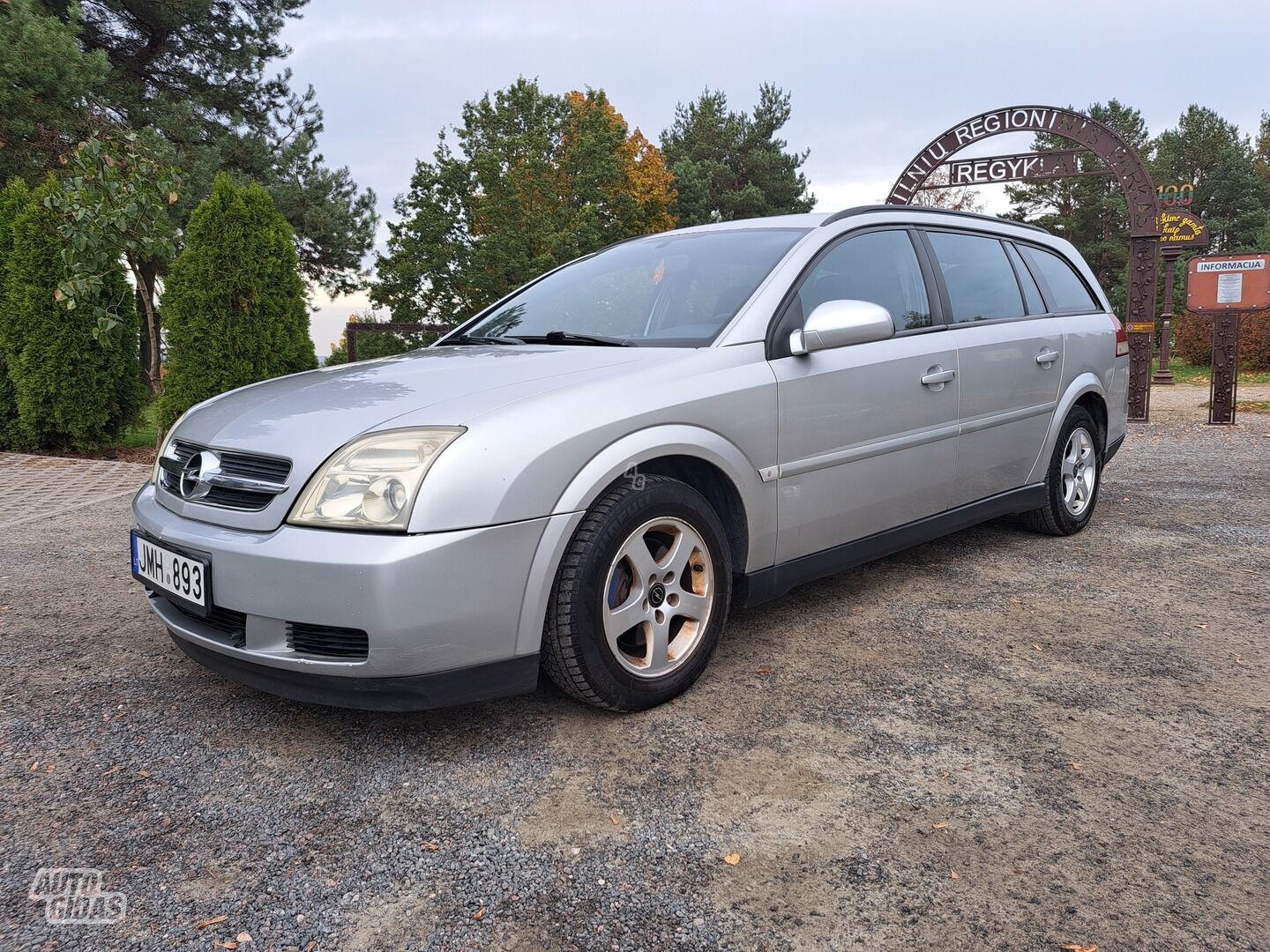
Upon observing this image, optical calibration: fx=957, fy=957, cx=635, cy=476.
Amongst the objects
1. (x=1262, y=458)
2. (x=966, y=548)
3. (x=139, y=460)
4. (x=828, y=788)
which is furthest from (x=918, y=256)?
(x=139, y=460)

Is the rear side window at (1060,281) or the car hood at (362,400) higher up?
the rear side window at (1060,281)

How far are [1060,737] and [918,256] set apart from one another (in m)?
2.18

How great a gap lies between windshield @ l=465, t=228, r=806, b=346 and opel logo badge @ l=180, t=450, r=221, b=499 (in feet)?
4.19

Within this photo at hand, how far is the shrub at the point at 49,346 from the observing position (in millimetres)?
9156

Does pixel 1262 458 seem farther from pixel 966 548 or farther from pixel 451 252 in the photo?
pixel 451 252

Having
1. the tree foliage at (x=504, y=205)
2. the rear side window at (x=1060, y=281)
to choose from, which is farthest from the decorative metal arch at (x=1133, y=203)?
the tree foliage at (x=504, y=205)

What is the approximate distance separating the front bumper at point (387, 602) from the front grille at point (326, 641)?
16 mm

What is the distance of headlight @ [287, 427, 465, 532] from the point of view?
2436 millimetres

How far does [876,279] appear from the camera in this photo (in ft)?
12.6

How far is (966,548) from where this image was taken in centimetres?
500

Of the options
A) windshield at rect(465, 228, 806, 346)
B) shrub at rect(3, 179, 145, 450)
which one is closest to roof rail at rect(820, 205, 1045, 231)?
windshield at rect(465, 228, 806, 346)

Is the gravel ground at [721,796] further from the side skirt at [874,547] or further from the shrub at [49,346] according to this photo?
the shrub at [49,346]

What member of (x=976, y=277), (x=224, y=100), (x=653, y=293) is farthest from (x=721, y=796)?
(x=224, y=100)

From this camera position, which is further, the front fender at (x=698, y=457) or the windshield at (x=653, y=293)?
the windshield at (x=653, y=293)
